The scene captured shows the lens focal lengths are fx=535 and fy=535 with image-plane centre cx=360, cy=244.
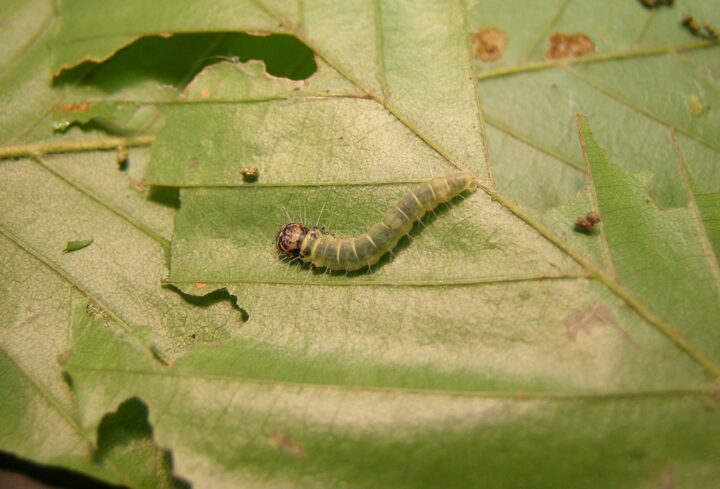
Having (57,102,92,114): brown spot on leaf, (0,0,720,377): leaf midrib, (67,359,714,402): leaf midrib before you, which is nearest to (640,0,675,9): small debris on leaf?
(0,0,720,377): leaf midrib

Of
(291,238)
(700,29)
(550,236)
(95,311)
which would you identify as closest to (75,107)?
(95,311)

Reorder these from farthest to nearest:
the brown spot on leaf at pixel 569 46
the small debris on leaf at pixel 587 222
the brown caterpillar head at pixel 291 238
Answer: the brown spot on leaf at pixel 569 46 → the brown caterpillar head at pixel 291 238 → the small debris on leaf at pixel 587 222

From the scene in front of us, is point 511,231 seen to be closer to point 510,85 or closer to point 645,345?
point 645,345

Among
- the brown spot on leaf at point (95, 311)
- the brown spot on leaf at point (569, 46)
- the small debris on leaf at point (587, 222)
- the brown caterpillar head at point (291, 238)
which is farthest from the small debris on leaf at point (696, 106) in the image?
the brown spot on leaf at point (95, 311)

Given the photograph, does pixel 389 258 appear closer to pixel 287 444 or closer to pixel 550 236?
pixel 550 236

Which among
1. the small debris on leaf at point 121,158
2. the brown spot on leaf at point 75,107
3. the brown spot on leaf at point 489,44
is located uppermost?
the brown spot on leaf at point 489,44

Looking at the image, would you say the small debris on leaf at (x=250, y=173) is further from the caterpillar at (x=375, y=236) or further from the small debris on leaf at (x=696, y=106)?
the small debris on leaf at (x=696, y=106)

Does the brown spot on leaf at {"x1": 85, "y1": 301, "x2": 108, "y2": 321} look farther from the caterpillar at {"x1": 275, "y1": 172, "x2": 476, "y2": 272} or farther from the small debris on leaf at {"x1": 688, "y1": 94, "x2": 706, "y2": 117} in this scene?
the small debris on leaf at {"x1": 688, "y1": 94, "x2": 706, "y2": 117}
